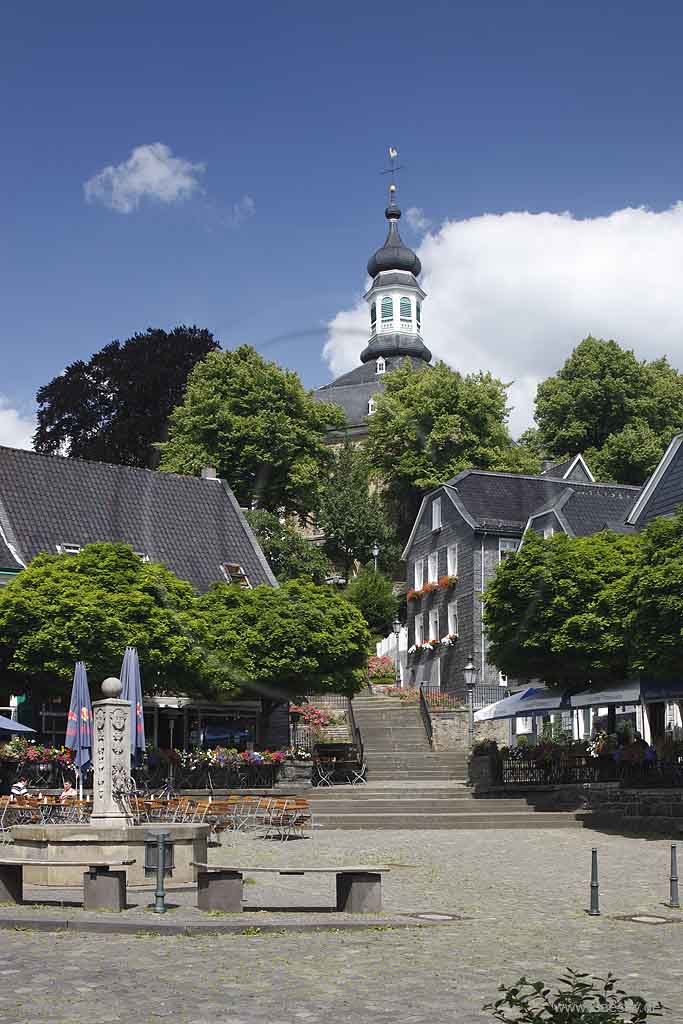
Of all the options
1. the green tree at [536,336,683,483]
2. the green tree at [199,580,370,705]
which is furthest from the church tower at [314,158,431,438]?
the green tree at [199,580,370,705]

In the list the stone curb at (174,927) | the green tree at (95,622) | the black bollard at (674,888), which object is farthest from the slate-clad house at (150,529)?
the stone curb at (174,927)

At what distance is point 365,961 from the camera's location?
37.6 ft

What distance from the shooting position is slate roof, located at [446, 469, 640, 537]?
5009 centimetres

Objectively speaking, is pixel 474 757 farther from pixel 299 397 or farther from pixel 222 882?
pixel 299 397

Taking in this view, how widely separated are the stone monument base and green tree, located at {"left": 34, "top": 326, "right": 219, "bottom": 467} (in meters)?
46.0

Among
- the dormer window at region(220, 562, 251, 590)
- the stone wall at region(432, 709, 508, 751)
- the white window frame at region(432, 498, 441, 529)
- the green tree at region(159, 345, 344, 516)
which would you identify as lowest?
the stone wall at region(432, 709, 508, 751)

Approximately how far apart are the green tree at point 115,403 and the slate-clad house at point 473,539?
48.8 feet

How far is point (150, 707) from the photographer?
4112 cm

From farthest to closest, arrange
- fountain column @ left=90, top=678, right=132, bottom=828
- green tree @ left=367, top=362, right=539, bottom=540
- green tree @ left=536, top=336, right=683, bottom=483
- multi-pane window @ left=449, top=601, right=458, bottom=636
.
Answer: green tree @ left=536, top=336, right=683, bottom=483
green tree @ left=367, top=362, right=539, bottom=540
multi-pane window @ left=449, top=601, right=458, bottom=636
fountain column @ left=90, top=678, right=132, bottom=828

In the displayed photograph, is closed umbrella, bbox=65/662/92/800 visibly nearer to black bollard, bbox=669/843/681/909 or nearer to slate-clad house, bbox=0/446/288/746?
slate-clad house, bbox=0/446/288/746

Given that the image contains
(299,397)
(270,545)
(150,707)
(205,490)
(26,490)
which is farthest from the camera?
(299,397)

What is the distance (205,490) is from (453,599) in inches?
422

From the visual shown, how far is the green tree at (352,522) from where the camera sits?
6694 cm

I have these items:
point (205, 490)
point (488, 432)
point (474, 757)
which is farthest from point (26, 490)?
point (488, 432)
